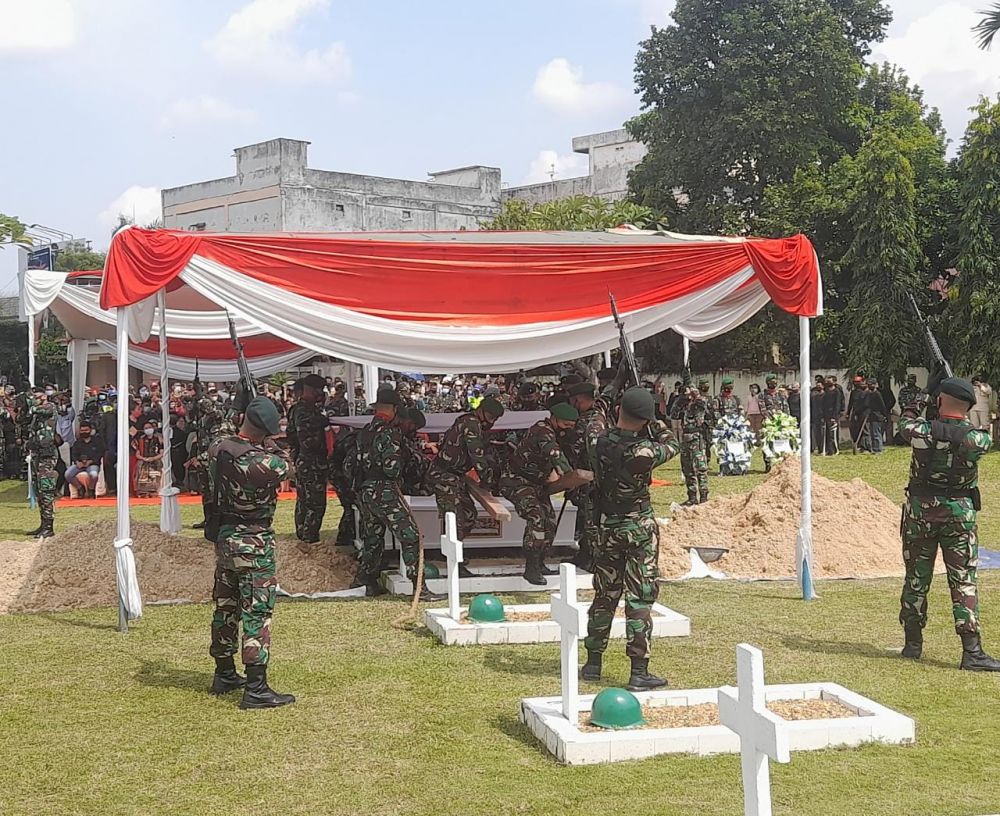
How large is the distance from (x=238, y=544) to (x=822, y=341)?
26.1m

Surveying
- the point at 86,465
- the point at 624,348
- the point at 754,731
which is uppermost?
the point at 624,348

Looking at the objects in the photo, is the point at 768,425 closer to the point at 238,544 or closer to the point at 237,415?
the point at 237,415

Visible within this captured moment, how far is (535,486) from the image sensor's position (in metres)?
10.8

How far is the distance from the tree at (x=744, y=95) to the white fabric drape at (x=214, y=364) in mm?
16893

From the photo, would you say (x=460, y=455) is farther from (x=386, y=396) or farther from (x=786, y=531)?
(x=786, y=531)

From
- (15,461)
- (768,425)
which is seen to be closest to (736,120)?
(768,425)

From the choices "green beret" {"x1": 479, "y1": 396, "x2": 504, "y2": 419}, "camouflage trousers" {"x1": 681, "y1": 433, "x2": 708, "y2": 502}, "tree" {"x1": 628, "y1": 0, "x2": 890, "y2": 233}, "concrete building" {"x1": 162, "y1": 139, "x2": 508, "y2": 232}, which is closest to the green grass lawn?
"green beret" {"x1": 479, "y1": 396, "x2": 504, "y2": 419}

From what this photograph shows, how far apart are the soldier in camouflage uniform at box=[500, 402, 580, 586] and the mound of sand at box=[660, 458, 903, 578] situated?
1577mm

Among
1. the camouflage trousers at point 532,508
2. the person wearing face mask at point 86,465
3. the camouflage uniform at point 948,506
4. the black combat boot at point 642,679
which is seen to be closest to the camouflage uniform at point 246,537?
the black combat boot at point 642,679

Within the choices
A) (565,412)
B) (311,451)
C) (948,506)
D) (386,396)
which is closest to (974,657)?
(948,506)

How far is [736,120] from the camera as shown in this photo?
102ft

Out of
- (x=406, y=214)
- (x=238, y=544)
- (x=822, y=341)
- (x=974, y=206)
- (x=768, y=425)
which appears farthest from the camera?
(x=406, y=214)

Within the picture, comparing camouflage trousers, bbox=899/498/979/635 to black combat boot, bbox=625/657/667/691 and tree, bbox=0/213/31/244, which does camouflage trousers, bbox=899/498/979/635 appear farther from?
tree, bbox=0/213/31/244

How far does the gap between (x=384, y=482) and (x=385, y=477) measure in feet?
0.18
